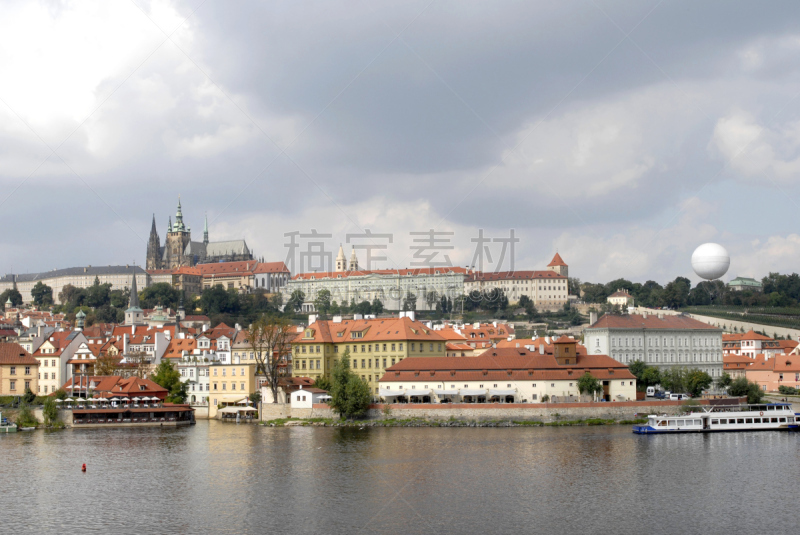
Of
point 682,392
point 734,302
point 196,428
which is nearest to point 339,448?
point 196,428

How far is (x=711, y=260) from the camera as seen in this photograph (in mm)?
120375

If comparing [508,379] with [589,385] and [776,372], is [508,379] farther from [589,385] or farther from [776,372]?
[776,372]

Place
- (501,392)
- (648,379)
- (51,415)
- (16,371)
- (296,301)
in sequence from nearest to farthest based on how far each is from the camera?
(501,392), (51,415), (648,379), (16,371), (296,301)

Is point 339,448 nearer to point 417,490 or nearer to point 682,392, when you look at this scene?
point 417,490

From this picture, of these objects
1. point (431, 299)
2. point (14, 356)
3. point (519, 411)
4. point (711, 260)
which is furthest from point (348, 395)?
point (431, 299)

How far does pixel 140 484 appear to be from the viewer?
119ft

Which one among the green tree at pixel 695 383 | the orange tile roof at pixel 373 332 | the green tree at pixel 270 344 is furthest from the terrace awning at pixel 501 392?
the green tree at pixel 270 344

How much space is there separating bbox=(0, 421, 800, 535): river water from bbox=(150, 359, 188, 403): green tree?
652 inches

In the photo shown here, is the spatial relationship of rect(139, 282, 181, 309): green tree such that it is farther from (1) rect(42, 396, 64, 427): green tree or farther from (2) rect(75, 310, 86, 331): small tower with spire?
(1) rect(42, 396, 64, 427): green tree

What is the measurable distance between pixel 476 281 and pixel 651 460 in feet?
498

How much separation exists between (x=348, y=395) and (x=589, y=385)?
50.9ft

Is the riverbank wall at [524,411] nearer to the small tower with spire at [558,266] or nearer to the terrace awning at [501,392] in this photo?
the terrace awning at [501,392]

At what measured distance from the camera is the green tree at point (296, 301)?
190 meters

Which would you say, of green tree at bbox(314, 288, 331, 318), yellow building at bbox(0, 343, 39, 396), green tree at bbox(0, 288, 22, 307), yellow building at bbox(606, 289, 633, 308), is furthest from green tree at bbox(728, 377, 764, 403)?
green tree at bbox(0, 288, 22, 307)
